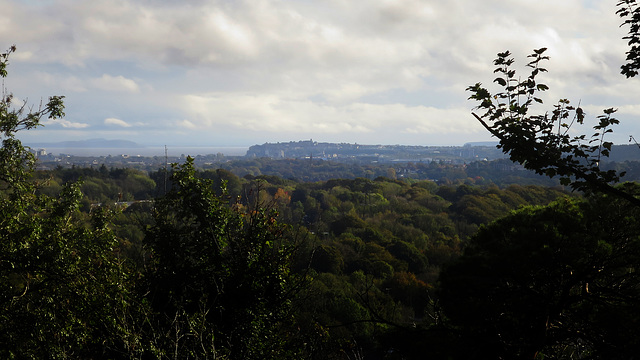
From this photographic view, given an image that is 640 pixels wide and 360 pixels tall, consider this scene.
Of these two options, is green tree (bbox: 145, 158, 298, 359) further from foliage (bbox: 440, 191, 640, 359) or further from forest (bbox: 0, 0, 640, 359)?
foliage (bbox: 440, 191, 640, 359)

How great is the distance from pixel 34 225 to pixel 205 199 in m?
3.69

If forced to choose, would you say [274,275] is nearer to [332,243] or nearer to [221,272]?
[221,272]

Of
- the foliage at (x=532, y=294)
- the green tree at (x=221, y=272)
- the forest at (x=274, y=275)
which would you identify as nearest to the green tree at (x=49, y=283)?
the forest at (x=274, y=275)

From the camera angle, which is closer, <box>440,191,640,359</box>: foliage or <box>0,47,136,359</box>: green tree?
<box>440,191,640,359</box>: foliage

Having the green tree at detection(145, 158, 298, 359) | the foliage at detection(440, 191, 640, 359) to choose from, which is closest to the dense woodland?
the green tree at detection(145, 158, 298, 359)

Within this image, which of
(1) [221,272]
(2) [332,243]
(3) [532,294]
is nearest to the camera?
(3) [532,294]

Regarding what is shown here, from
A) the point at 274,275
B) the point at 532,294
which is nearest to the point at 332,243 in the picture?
the point at 274,275

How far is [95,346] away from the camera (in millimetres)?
8711

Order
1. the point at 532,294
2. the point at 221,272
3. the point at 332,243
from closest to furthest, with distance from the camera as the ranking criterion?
the point at 532,294, the point at 221,272, the point at 332,243

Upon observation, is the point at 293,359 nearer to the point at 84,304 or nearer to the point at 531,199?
the point at 84,304

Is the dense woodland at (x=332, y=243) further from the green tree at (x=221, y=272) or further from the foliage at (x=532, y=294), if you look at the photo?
the foliage at (x=532, y=294)

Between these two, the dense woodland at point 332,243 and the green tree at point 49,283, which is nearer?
the green tree at point 49,283

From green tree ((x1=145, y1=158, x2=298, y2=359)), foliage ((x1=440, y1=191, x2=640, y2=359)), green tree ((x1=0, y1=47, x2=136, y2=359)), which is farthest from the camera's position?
green tree ((x1=145, y1=158, x2=298, y2=359))

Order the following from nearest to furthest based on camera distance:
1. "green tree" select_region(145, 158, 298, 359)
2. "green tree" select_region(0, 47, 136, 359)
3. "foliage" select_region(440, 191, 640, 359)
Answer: "foliage" select_region(440, 191, 640, 359), "green tree" select_region(0, 47, 136, 359), "green tree" select_region(145, 158, 298, 359)
